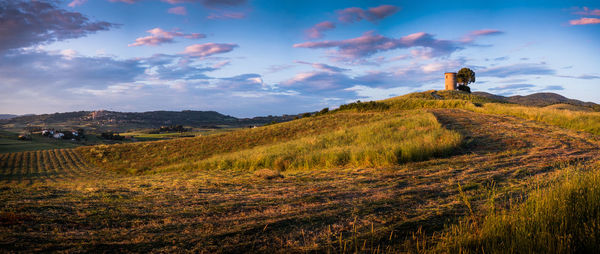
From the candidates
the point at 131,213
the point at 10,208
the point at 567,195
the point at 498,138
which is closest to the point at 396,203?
the point at 567,195

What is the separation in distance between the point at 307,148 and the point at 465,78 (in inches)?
3209

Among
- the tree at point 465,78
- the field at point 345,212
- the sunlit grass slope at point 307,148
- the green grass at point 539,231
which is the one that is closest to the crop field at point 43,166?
the sunlit grass slope at point 307,148

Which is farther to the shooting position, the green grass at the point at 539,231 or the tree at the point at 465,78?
the tree at the point at 465,78

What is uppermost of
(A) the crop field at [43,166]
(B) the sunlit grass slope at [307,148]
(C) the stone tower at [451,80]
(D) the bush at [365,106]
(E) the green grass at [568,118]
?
(C) the stone tower at [451,80]

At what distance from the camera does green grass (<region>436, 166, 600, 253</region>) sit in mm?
2738

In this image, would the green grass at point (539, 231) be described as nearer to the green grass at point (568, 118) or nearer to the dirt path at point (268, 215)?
the dirt path at point (268, 215)

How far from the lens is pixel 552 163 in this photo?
737cm

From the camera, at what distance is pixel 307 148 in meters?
15.4

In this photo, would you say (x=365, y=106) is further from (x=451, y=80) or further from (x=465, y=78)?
(x=465, y=78)

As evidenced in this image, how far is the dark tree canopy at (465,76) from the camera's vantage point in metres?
80.2

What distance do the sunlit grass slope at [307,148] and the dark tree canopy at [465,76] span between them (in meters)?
59.8

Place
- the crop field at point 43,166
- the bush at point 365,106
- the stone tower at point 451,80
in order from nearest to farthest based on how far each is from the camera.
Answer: the crop field at point 43,166 → the bush at point 365,106 → the stone tower at point 451,80

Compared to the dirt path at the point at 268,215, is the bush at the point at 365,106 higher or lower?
higher

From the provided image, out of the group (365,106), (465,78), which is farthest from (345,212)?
(465,78)
